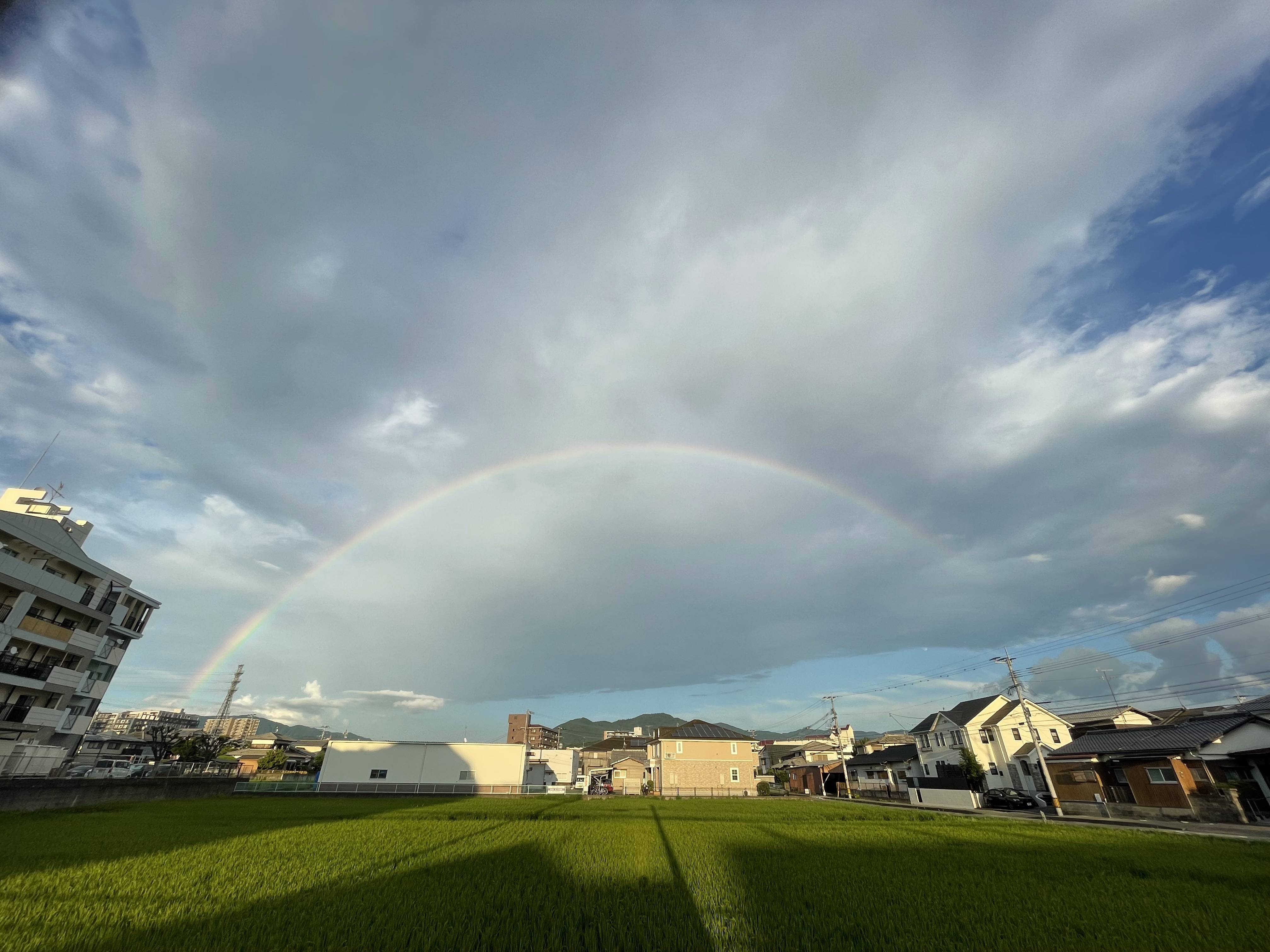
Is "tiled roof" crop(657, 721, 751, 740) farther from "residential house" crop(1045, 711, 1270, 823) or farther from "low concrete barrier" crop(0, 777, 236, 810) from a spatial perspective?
"low concrete barrier" crop(0, 777, 236, 810)

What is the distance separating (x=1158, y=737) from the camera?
33281 mm

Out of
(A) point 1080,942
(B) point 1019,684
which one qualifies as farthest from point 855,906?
(B) point 1019,684

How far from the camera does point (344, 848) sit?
1560cm

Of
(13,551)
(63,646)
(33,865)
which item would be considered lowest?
(33,865)

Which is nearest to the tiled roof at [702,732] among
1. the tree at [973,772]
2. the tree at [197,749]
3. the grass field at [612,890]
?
the tree at [973,772]

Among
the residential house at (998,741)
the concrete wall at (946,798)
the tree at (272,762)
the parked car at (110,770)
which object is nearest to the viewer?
the parked car at (110,770)

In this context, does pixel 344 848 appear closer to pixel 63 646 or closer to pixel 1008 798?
pixel 63 646

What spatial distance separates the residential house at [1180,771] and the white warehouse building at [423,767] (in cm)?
4692

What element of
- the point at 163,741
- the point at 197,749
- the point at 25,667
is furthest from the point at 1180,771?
the point at 197,749

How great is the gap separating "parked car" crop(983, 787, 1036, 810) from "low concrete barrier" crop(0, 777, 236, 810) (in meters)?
60.5

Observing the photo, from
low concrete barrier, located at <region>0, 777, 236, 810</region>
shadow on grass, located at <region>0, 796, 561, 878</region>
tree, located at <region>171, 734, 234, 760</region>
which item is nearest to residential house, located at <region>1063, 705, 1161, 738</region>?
shadow on grass, located at <region>0, 796, 561, 878</region>

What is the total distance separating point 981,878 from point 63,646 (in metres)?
56.2

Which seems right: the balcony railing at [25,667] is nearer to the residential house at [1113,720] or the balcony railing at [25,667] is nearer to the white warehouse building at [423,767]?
the white warehouse building at [423,767]

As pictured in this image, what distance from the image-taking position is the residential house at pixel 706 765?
61281mm
